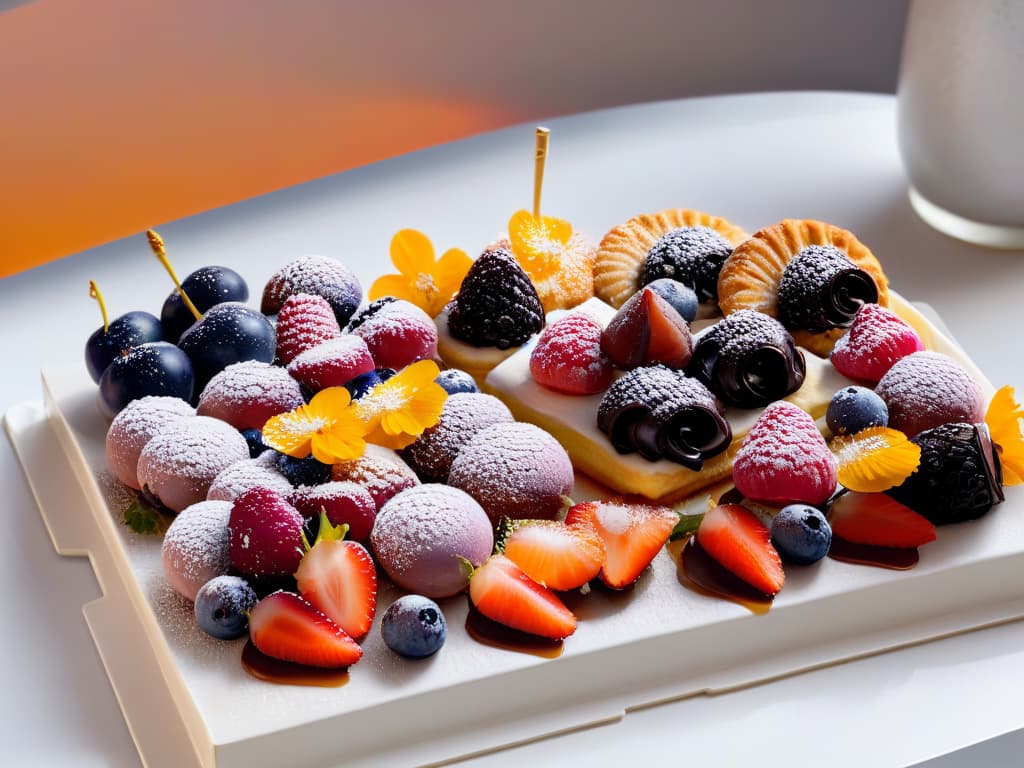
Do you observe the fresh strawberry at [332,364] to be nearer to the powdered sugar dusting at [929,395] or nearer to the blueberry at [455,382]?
the blueberry at [455,382]

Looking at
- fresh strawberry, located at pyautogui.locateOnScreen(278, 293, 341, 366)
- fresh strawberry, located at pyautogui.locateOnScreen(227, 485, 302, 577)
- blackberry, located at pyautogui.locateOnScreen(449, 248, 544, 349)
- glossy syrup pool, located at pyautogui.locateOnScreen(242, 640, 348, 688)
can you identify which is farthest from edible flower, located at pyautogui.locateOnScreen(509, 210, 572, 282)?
glossy syrup pool, located at pyautogui.locateOnScreen(242, 640, 348, 688)

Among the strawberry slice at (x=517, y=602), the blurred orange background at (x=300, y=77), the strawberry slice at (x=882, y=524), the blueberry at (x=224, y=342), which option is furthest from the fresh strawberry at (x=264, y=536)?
the blurred orange background at (x=300, y=77)

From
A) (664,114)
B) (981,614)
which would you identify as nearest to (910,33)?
(664,114)

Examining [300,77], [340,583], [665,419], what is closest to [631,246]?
[665,419]

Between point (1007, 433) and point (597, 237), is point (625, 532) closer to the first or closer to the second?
point (1007, 433)

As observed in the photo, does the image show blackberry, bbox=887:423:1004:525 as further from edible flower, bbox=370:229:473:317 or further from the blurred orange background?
the blurred orange background
